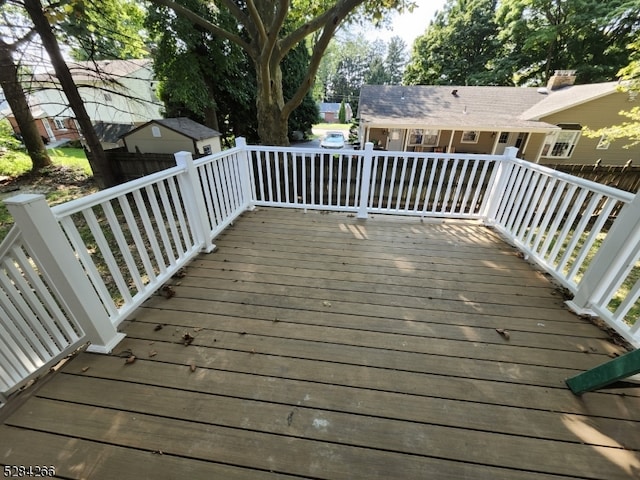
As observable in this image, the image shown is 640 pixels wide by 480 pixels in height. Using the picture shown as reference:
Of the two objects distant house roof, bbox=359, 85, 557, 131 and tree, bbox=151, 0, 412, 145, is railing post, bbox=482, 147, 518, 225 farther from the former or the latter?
distant house roof, bbox=359, 85, 557, 131

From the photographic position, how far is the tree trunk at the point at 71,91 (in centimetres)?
467

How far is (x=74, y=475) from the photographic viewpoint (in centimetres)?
111

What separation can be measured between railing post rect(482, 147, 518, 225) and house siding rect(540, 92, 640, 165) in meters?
11.1

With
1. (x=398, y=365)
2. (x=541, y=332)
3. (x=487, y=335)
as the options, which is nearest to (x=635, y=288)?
(x=541, y=332)

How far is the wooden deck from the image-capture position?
1.17 meters

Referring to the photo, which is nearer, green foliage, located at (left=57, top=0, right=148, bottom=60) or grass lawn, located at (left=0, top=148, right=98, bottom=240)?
green foliage, located at (left=57, top=0, right=148, bottom=60)

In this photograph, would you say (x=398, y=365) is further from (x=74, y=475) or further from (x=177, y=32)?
(x=177, y=32)

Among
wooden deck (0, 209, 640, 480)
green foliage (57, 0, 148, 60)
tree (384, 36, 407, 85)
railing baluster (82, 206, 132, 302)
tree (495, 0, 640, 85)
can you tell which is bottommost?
wooden deck (0, 209, 640, 480)

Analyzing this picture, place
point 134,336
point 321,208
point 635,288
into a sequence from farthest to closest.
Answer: point 321,208 < point 134,336 < point 635,288

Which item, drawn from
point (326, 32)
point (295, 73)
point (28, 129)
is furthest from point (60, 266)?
point (295, 73)

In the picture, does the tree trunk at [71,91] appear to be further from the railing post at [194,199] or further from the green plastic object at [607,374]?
the green plastic object at [607,374]

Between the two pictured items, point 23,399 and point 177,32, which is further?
point 177,32

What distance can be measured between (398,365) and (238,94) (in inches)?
429

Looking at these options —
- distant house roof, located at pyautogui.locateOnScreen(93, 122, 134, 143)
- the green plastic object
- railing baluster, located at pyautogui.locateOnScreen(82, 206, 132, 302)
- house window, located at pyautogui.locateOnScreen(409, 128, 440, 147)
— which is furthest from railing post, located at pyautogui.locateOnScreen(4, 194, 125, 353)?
distant house roof, located at pyautogui.locateOnScreen(93, 122, 134, 143)
